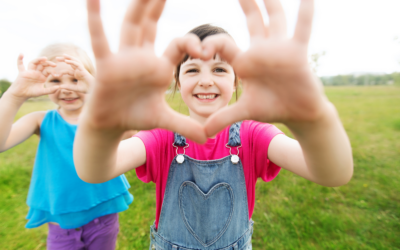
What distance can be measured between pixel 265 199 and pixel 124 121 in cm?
304

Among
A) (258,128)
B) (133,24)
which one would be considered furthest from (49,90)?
(258,128)

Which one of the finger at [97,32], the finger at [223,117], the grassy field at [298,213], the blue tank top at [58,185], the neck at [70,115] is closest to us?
the finger at [97,32]

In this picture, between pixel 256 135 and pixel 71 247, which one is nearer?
pixel 256 135

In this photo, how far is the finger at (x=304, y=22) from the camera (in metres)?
0.58

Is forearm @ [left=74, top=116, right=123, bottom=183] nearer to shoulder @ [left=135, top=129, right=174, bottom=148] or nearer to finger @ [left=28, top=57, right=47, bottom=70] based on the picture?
shoulder @ [left=135, top=129, right=174, bottom=148]

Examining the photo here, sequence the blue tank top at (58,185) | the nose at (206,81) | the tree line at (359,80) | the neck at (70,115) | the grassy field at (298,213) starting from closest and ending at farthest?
1. the nose at (206,81)
2. the blue tank top at (58,185)
3. the neck at (70,115)
4. the grassy field at (298,213)
5. the tree line at (359,80)

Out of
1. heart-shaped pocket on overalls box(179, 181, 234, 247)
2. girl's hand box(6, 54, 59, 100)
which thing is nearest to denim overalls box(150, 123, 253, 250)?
heart-shaped pocket on overalls box(179, 181, 234, 247)

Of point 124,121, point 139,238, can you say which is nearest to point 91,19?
point 124,121

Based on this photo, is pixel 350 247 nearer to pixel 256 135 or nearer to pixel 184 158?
pixel 256 135

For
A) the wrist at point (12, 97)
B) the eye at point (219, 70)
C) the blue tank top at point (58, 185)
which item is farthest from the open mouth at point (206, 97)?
the wrist at point (12, 97)

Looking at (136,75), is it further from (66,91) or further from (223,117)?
(66,91)

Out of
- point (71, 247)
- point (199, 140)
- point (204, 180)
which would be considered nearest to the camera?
point (199, 140)

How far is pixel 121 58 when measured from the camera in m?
0.61

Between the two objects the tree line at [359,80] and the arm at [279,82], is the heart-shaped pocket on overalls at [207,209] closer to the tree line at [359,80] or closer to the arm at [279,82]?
the arm at [279,82]
